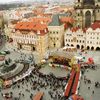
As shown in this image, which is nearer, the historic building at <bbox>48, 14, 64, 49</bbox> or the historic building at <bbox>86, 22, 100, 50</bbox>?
the historic building at <bbox>86, 22, 100, 50</bbox>

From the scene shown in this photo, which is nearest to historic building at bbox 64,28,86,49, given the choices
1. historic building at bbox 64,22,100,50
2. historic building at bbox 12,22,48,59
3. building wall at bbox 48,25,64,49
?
historic building at bbox 64,22,100,50

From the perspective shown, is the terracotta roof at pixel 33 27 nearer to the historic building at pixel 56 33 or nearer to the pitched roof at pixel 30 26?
the pitched roof at pixel 30 26

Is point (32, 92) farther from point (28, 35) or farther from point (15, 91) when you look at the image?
point (28, 35)

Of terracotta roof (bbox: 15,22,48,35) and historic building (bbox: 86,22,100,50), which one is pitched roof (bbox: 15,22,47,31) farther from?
historic building (bbox: 86,22,100,50)

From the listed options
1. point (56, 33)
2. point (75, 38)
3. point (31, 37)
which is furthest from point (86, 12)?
point (31, 37)

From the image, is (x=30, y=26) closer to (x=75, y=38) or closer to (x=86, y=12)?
(x=75, y=38)
